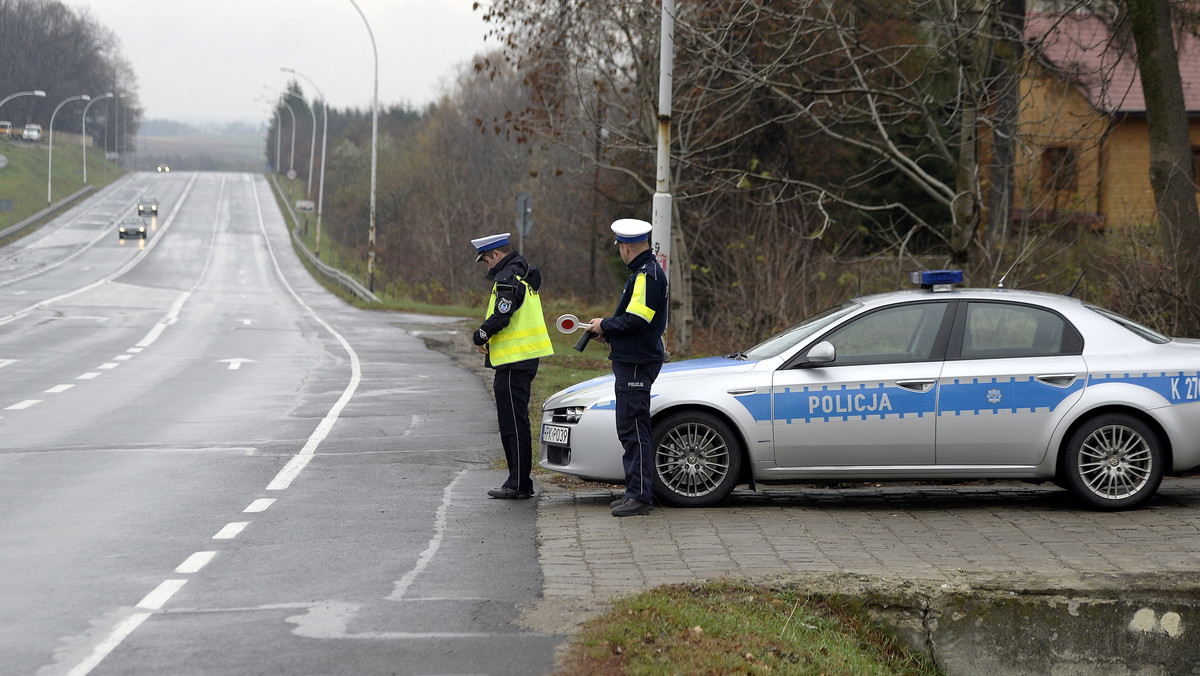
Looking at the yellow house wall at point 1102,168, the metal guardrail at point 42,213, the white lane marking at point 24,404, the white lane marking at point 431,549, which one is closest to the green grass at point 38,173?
the metal guardrail at point 42,213

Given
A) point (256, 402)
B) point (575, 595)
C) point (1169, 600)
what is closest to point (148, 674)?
point (575, 595)

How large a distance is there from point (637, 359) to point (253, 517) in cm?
270

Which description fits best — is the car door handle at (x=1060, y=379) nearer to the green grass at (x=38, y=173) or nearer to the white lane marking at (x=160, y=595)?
the white lane marking at (x=160, y=595)

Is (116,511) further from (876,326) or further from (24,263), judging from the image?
(24,263)

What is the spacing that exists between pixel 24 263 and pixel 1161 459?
2115 inches

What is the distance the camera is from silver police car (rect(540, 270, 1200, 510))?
812cm

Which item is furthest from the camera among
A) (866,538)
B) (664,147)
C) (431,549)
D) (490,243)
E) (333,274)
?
(333,274)

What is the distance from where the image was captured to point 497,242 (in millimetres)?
8812

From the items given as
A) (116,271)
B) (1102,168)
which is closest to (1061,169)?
(1102,168)

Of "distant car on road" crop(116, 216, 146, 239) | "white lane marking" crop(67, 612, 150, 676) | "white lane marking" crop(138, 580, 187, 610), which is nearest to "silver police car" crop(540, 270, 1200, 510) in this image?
"white lane marking" crop(138, 580, 187, 610)

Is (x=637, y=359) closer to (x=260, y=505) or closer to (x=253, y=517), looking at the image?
(x=253, y=517)

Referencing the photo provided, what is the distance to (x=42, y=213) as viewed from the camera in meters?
79.6

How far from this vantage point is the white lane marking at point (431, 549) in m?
6.25

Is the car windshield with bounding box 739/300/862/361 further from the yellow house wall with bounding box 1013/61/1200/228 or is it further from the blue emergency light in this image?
the yellow house wall with bounding box 1013/61/1200/228
